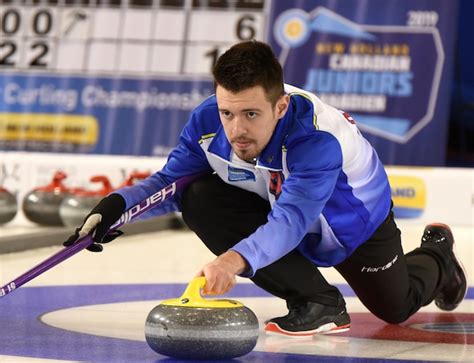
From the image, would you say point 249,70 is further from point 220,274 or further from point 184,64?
point 184,64

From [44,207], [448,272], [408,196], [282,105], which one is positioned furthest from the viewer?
[408,196]

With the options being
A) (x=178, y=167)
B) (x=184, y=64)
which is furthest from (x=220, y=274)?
(x=184, y=64)

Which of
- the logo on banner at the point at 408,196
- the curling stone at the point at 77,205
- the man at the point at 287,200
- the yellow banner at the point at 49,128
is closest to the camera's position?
the man at the point at 287,200

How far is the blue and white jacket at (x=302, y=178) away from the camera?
2.72 metres

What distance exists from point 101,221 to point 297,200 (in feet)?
1.80

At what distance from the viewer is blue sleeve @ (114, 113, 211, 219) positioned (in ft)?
10.3

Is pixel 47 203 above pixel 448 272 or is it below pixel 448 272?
below

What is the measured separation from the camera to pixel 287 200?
107 inches

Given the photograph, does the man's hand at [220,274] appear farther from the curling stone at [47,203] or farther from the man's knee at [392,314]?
the curling stone at [47,203]

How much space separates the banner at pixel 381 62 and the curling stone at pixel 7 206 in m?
1.97

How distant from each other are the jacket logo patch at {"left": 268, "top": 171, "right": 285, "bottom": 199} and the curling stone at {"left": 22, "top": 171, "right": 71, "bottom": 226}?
3.41 metres

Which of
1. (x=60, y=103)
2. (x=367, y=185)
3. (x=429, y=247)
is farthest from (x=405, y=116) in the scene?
(x=367, y=185)

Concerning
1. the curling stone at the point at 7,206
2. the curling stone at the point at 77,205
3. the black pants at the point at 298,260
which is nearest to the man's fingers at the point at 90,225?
the black pants at the point at 298,260

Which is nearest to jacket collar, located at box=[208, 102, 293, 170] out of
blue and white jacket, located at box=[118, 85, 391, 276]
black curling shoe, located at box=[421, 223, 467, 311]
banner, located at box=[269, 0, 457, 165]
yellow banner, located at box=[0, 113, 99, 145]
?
blue and white jacket, located at box=[118, 85, 391, 276]
